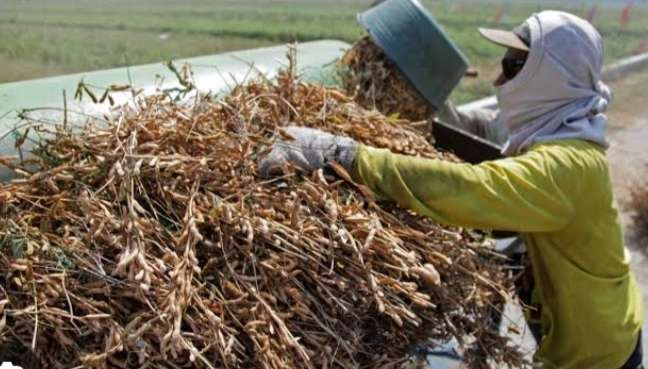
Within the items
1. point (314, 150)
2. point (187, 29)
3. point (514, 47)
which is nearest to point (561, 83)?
point (514, 47)

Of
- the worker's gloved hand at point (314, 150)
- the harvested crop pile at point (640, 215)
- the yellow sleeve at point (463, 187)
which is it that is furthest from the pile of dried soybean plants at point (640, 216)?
the worker's gloved hand at point (314, 150)

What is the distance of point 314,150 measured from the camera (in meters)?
2.21

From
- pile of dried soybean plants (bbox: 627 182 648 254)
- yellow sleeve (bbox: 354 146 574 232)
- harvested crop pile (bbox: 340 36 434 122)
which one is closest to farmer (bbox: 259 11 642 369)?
yellow sleeve (bbox: 354 146 574 232)

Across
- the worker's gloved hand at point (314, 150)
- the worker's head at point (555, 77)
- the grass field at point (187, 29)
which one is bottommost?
the grass field at point (187, 29)

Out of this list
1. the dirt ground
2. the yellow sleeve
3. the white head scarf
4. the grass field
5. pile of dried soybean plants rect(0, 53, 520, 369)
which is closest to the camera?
pile of dried soybean plants rect(0, 53, 520, 369)

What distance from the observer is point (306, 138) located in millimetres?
2242

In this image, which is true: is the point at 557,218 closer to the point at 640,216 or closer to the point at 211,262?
the point at 211,262

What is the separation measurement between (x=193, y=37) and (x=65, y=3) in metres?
7.87

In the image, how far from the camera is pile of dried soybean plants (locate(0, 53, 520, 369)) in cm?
179

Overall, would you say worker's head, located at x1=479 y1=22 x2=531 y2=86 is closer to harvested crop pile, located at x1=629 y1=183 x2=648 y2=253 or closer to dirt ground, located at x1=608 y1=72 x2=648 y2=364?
dirt ground, located at x1=608 y1=72 x2=648 y2=364

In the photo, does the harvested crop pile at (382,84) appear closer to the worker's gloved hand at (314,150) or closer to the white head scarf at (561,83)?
the white head scarf at (561,83)

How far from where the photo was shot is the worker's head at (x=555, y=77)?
247cm

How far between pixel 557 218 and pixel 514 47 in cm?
57

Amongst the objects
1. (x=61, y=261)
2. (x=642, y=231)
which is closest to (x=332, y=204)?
(x=61, y=261)
